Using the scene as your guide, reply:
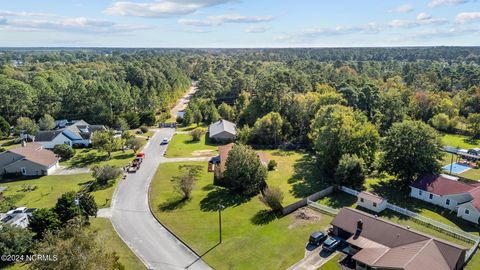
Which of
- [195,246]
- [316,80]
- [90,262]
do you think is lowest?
[195,246]

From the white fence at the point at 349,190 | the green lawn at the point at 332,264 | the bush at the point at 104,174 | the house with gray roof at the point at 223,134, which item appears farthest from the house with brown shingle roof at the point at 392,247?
the house with gray roof at the point at 223,134

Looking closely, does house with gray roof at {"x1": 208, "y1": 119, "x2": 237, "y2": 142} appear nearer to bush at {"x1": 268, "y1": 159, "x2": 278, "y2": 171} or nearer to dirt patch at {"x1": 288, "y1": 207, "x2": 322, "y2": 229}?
bush at {"x1": 268, "y1": 159, "x2": 278, "y2": 171}

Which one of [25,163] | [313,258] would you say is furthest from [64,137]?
[313,258]

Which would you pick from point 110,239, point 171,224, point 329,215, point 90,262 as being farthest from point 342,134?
point 90,262

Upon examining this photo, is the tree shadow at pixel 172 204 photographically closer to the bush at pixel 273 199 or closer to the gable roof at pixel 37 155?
the bush at pixel 273 199

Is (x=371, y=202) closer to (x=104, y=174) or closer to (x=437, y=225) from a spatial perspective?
(x=437, y=225)

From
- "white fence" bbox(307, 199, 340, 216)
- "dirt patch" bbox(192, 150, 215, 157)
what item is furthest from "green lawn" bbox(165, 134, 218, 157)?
"white fence" bbox(307, 199, 340, 216)

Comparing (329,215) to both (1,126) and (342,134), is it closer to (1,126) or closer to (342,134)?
(342,134)
